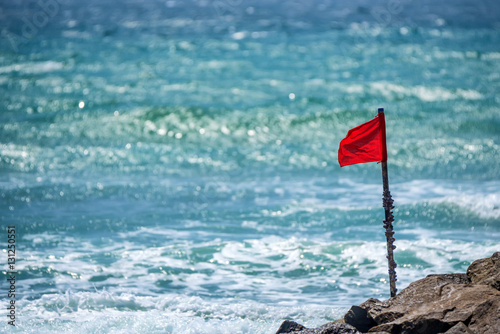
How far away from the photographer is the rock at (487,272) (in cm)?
580

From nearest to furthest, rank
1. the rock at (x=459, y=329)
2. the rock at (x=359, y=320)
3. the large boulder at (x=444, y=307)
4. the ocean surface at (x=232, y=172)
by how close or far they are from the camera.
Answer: the rock at (x=459, y=329), the large boulder at (x=444, y=307), the rock at (x=359, y=320), the ocean surface at (x=232, y=172)

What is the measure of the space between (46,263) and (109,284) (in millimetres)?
1286

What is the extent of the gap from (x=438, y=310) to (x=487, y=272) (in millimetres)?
840

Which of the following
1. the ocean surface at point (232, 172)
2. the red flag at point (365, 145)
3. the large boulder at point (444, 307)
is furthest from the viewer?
the ocean surface at point (232, 172)

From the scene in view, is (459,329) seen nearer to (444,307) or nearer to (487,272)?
(444,307)

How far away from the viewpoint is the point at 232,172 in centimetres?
1377

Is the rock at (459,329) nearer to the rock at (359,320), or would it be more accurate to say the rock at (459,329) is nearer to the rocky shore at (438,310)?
the rocky shore at (438,310)

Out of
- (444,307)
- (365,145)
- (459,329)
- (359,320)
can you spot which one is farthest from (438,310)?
(365,145)

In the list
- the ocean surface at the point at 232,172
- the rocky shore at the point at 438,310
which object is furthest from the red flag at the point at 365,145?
the ocean surface at the point at 232,172

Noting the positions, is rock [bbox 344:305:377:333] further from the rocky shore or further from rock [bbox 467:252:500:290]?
rock [bbox 467:252:500:290]

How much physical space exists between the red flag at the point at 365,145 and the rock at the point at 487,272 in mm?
1405

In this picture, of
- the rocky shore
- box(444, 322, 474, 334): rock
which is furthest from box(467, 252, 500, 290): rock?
box(444, 322, 474, 334): rock

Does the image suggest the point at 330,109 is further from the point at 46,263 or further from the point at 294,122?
the point at 46,263

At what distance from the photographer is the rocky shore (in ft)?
17.5
